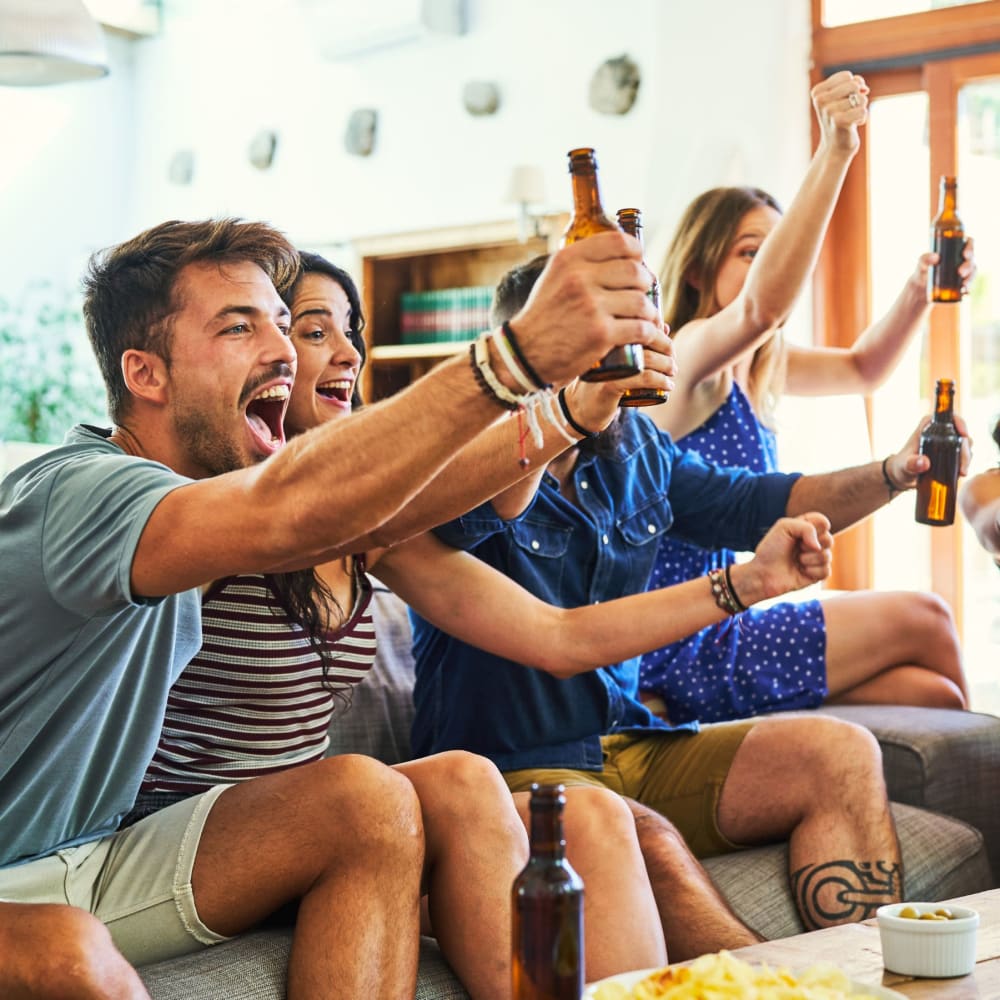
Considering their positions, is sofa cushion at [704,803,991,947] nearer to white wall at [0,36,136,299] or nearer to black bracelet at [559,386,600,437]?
black bracelet at [559,386,600,437]

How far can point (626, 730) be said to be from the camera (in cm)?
219

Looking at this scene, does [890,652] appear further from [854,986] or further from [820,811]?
[854,986]

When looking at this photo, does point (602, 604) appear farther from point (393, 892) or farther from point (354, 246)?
point (354, 246)

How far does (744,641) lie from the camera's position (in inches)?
102

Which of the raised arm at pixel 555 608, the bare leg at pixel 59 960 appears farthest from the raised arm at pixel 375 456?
the raised arm at pixel 555 608

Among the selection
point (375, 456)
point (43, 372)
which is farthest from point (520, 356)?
point (43, 372)

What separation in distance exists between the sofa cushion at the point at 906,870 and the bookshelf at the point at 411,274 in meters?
3.49

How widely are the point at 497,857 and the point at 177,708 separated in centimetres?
43

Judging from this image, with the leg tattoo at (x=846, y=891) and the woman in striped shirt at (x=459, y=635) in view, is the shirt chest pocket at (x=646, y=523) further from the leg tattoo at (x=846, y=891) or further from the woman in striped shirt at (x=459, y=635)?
the leg tattoo at (x=846, y=891)

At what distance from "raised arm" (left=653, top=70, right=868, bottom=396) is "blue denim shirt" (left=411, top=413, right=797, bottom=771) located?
12.1 inches

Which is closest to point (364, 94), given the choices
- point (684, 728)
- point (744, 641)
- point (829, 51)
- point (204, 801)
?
point (829, 51)

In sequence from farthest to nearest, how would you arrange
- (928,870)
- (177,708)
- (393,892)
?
(928,870) < (177,708) < (393,892)

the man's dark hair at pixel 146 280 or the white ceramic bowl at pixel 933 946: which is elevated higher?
the man's dark hair at pixel 146 280

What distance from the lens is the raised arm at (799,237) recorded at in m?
2.31
